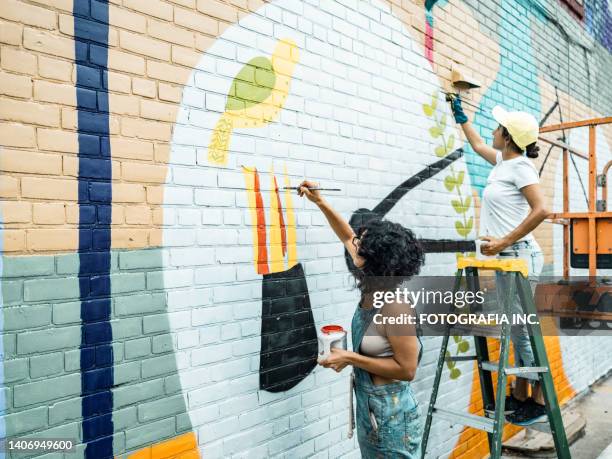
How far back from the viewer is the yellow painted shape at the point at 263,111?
2506 millimetres

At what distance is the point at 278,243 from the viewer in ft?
9.18

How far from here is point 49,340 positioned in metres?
1.93

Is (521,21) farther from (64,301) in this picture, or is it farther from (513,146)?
(64,301)

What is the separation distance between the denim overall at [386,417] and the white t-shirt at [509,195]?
1.56 meters

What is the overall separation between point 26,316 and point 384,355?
4.41ft

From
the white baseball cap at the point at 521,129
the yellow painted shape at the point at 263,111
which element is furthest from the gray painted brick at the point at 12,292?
the white baseball cap at the point at 521,129

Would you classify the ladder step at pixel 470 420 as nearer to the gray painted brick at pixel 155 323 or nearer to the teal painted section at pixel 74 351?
the teal painted section at pixel 74 351

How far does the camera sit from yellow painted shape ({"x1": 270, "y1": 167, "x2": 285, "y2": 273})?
276cm

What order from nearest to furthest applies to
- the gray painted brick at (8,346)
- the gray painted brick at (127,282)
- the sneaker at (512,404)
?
the gray painted brick at (8,346) → the gray painted brick at (127,282) → the sneaker at (512,404)

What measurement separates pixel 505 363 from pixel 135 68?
7.73ft

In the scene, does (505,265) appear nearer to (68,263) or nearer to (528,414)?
(528,414)

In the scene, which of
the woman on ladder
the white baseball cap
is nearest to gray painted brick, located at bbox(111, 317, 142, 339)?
the woman on ladder

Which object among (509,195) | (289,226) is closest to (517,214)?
(509,195)

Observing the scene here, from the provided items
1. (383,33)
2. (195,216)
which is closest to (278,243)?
(195,216)
